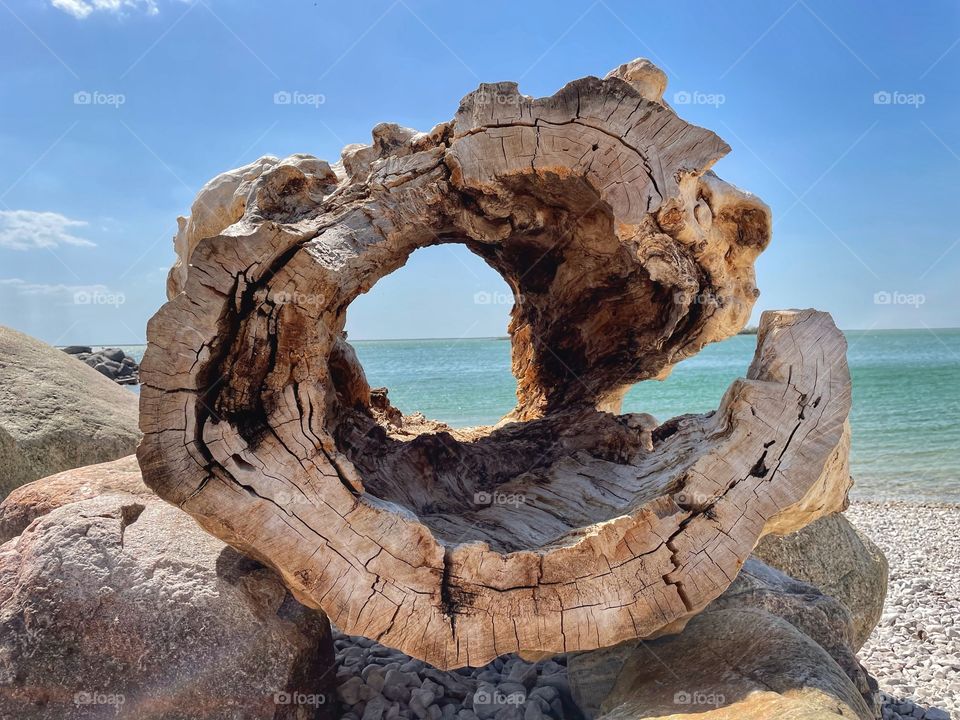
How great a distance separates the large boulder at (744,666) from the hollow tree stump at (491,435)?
0.54 ft

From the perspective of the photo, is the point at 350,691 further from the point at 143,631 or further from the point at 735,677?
the point at 735,677

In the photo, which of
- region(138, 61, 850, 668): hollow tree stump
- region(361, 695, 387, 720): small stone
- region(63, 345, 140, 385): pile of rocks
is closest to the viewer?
region(138, 61, 850, 668): hollow tree stump

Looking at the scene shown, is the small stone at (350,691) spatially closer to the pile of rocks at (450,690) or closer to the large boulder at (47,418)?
the pile of rocks at (450,690)

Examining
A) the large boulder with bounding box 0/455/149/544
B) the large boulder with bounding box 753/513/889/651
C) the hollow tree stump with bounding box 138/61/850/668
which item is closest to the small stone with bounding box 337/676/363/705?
the hollow tree stump with bounding box 138/61/850/668

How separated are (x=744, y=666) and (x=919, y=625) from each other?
3120mm

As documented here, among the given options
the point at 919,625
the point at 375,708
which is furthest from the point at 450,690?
the point at 919,625

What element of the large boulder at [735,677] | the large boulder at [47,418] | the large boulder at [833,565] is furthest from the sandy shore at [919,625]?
the large boulder at [47,418]

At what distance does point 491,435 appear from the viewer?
133 inches

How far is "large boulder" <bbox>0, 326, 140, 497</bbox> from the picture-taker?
4422 mm

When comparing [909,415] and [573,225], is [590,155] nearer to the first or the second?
[573,225]

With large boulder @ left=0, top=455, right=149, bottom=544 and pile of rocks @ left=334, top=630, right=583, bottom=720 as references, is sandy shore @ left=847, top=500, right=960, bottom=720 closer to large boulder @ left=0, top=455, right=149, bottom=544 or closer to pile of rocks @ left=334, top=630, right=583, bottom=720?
pile of rocks @ left=334, top=630, right=583, bottom=720

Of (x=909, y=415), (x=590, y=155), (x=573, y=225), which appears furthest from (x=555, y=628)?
(x=909, y=415)

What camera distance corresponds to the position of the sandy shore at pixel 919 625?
129 inches

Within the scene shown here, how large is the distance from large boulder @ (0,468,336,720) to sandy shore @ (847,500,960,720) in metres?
2.77
